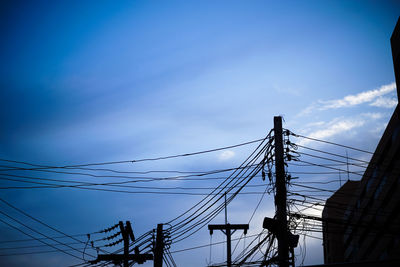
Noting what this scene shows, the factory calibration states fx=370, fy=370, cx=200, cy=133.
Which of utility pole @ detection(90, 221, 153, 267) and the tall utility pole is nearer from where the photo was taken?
A: the tall utility pole

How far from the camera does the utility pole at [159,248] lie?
20.7m

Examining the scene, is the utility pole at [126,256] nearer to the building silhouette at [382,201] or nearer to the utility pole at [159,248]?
the utility pole at [159,248]

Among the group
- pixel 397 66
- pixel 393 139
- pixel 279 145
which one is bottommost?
pixel 279 145

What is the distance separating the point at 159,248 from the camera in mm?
21266

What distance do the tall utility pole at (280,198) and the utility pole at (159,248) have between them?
8.95m

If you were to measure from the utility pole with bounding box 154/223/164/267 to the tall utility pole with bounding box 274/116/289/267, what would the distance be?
352 inches

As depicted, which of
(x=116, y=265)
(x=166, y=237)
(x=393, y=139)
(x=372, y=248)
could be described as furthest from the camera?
(x=372, y=248)

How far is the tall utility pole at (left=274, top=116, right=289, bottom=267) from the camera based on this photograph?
1391 centimetres

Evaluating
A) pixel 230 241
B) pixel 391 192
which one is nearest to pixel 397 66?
pixel 391 192

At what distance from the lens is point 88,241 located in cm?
2675

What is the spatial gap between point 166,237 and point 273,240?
325 inches

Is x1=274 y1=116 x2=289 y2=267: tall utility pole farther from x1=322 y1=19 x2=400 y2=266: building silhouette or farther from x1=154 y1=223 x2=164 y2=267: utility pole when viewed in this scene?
x1=154 y1=223 x2=164 y2=267: utility pole

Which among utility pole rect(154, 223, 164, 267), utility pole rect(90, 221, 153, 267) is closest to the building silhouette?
utility pole rect(154, 223, 164, 267)

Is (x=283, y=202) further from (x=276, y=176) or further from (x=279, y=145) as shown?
(x=279, y=145)
